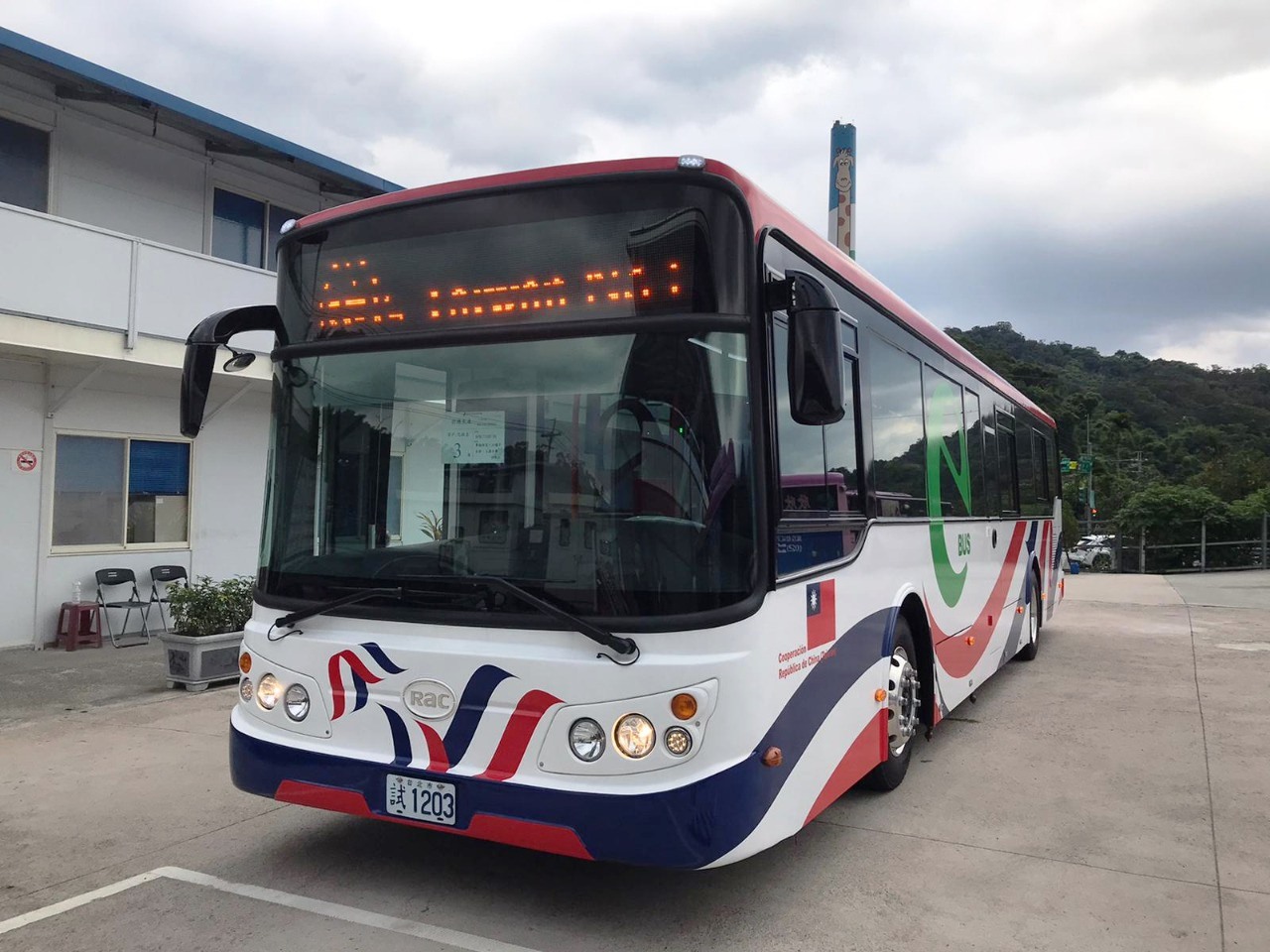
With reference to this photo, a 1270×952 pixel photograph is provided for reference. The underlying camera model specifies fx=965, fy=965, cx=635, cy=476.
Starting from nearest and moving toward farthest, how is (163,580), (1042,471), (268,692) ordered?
1. (268,692)
2. (163,580)
3. (1042,471)

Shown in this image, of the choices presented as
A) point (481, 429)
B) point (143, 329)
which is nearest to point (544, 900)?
point (481, 429)

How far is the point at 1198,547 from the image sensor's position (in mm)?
30938

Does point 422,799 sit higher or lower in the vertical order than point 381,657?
lower

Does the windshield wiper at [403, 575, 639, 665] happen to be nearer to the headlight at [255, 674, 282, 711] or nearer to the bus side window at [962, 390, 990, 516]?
the headlight at [255, 674, 282, 711]

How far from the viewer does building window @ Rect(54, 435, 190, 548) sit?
1068 cm

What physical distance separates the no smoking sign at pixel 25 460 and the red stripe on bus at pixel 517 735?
8.88 meters

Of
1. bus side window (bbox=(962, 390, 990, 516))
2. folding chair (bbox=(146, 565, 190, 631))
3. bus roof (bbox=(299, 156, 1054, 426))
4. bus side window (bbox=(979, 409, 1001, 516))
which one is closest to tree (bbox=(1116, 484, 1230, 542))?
bus side window (bbox=(979, 409, 1001, 516))

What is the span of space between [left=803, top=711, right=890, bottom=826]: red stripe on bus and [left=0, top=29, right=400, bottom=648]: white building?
8.56 m

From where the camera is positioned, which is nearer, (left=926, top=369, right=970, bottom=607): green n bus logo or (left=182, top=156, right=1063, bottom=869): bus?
(left=182, top=156, right=1063, bottom=869): bus

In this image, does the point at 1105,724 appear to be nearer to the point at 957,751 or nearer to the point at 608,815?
the point at 957,751

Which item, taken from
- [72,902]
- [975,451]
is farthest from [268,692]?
[975,451]

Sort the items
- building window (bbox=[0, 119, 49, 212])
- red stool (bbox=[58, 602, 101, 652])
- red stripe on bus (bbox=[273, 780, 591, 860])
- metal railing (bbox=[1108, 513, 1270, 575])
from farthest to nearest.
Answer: metal railing (bbox=[1108, 513, 1270, 575]) < building window (bbox=[0, 119, 49, 212]) < red stool (bbox=[58, 602, 101, 652]) < red stripe on bus (bbox=[273, 780, 591, 860])

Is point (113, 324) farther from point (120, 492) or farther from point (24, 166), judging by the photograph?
point (24, 166)

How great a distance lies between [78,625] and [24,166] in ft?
16.7
